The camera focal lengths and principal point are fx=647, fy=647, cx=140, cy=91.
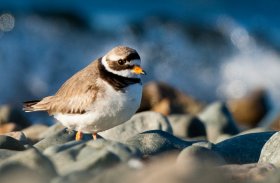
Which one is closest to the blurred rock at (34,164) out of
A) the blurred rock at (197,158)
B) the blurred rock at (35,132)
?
the blurred rock at (197,158)

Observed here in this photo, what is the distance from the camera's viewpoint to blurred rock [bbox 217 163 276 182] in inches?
228

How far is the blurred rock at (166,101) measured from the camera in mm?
13380

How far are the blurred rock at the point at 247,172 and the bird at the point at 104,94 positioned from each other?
1.68 meters

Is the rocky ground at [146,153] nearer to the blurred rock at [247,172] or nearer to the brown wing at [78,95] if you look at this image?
the blurred rock at [247,172]

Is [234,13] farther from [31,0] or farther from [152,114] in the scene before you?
[152,114]

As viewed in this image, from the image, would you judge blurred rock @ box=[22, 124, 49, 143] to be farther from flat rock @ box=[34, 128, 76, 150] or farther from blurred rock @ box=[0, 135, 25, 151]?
blurred rock @ box=[0, 135, 25, 151]

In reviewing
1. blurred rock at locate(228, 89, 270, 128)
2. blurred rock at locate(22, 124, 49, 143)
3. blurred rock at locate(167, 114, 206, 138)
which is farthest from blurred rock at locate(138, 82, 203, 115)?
blurred rock at locate(22, 124, 49, 143)

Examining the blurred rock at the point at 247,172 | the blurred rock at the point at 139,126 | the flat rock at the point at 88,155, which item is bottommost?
the blurred rock at the point at 139,126

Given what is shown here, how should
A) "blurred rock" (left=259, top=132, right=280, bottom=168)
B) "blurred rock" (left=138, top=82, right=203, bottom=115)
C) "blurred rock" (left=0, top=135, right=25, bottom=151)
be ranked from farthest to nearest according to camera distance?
"blurred rock" (left=138, top=82, right=203, bottom=115) → "blurred rock" (left=0, top=135, right=25, bottom=151) → "blurred rock" (left=259, top=132, right=280, bottom=168)

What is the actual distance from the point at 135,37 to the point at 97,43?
1.31 metres

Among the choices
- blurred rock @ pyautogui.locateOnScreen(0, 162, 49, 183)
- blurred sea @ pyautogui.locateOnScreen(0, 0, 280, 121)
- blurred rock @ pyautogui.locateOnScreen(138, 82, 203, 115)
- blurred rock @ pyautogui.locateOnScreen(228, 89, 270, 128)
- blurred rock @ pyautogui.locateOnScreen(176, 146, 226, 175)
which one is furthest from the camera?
blurred sea @ pyautogui.locateOnScreen(0, 0, 280, 121)

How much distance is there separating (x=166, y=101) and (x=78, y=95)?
20.1 feet

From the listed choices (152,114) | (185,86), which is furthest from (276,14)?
(152,114)

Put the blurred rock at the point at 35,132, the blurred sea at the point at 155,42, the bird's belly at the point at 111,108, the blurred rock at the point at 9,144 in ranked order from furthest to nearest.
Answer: the blurred sea at the point at 155,42 < the blurred rock at the point at 35,132 < the blurred rock at the point at 9,144 < the bird's belly at the point at 111,108
